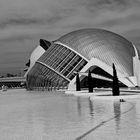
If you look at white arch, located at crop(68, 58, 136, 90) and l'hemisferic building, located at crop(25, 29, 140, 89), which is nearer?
white arch, located at crop(68, 58, 136, 90)

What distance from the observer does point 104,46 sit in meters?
53.5

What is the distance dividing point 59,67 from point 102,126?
41145mm

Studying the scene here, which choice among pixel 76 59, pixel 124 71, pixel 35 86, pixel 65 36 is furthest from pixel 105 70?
pixel 35 86

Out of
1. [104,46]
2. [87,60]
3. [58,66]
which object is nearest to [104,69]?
[87,60]

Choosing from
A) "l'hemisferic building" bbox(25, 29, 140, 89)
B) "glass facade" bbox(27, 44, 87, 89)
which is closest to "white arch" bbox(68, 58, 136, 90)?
"l'hemisferic building" bbox(25, 29, 140, 89)

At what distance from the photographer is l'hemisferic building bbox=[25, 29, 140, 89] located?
48000mm

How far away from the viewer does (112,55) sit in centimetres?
5119

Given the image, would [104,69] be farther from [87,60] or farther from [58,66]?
[58,66]

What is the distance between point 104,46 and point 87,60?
17.1ft

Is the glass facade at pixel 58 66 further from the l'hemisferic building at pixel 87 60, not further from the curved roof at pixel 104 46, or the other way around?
the curved roof at pixel 104 46

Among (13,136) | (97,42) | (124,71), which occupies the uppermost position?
(97,42)

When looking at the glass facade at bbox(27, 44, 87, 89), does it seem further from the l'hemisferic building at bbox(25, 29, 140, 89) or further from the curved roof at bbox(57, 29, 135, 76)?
the curved roof at bbox(57, 29, 135, 76)

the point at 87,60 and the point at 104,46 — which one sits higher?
the point at 104,46

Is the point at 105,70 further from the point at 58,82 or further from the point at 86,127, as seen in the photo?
the point at 86,127
